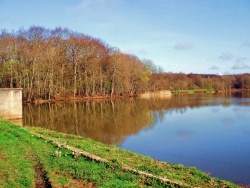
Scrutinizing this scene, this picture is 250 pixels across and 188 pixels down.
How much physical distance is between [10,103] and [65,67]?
33.9 meters

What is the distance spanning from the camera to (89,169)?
10.3 metres

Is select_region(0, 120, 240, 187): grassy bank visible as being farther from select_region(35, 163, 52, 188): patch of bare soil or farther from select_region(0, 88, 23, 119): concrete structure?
select_region(0, 88, 23, 119): concrete structure

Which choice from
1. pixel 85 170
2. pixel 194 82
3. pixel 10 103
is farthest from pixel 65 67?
pixel 194 82

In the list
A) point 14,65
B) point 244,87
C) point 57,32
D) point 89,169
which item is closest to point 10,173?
point 89,169

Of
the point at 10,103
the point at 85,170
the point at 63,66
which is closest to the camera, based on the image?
the point at 85,170

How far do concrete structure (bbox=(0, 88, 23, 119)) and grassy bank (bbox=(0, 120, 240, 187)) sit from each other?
50.5 feet

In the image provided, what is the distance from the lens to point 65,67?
61.6m

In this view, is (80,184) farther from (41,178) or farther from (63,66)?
(63,66)

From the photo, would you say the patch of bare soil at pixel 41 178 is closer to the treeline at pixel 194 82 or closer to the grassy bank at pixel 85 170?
the grassy bank at pixel 85 170

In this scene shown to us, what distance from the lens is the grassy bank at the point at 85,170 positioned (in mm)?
9164

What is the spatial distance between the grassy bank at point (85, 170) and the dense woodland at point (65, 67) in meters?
40.1

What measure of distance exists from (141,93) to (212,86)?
37394mm

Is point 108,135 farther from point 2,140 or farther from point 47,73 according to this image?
point 47,73

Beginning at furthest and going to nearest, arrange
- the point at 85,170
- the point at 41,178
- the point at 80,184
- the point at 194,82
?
1. the point at 194,82
2. the point at 85,170
3. the point at 41,178
4. the point at 80,184
